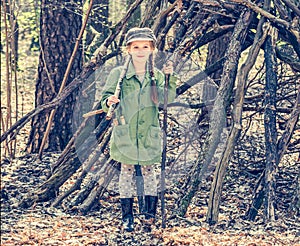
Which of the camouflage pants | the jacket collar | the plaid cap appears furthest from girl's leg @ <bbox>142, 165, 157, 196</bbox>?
the plaid cap

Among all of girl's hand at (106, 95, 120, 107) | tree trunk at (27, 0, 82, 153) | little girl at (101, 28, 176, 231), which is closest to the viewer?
girl's hand at (106, 95, 120, 107)

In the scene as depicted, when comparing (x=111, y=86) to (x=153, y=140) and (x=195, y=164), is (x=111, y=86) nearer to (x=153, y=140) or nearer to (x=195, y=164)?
(x=153, y=140)

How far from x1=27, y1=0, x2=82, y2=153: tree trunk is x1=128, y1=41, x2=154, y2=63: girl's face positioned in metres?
2.26

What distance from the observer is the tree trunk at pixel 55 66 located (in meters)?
6.96

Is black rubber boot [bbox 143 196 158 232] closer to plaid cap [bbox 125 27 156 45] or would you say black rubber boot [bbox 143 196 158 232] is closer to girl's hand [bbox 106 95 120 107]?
girl's hand [bbox 106 95 120 107]

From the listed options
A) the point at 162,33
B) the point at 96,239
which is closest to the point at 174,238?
the point at 96,239

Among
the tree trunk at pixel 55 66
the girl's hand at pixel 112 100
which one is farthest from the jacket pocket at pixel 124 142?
the tree trunk at pixel 55 66

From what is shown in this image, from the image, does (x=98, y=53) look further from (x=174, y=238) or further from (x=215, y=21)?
(x=174, y=238)

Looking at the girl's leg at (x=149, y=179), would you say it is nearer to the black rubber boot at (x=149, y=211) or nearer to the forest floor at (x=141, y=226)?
the black rubber boot at (x=149, y=211)

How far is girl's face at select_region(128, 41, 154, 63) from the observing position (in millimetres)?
4707

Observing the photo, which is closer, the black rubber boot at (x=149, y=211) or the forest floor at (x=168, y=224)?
the forest floor at (x=168, y=224)

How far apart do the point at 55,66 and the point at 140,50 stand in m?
2.49

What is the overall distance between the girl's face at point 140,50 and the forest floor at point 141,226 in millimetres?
1164

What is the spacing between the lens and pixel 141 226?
4984 mm
